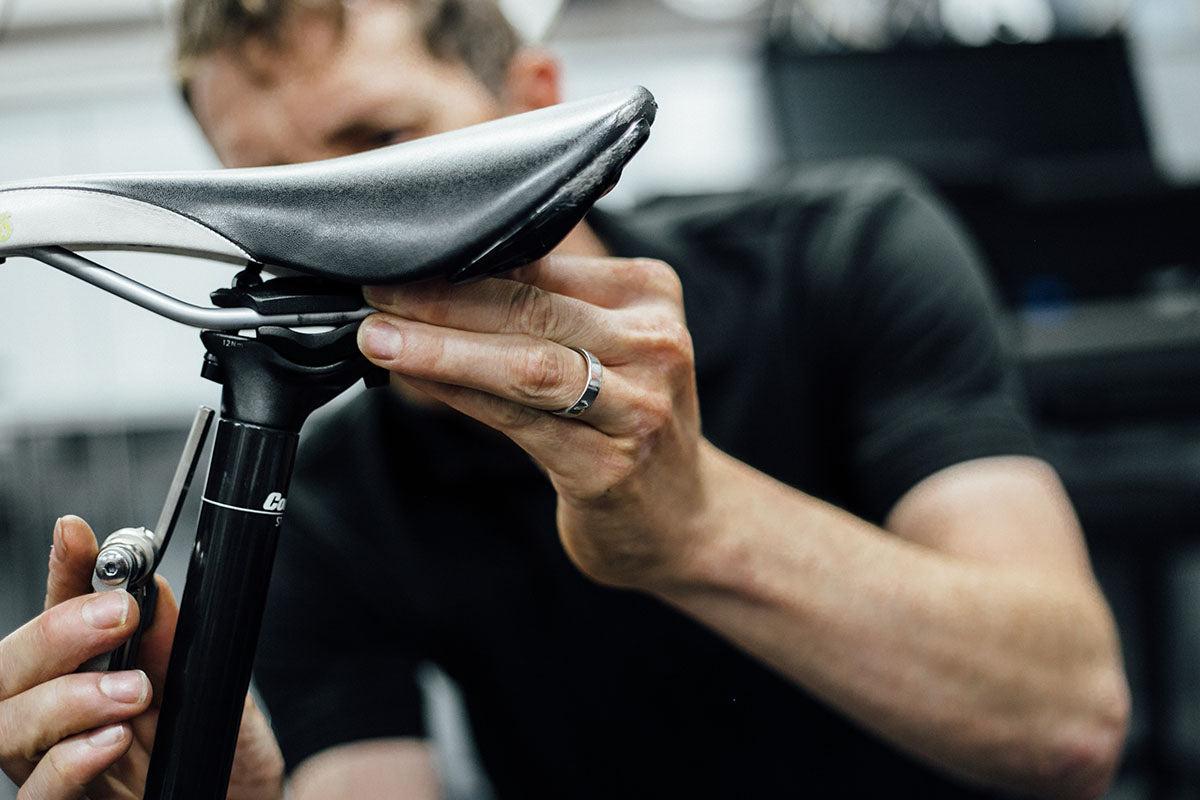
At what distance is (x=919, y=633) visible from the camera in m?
0.41

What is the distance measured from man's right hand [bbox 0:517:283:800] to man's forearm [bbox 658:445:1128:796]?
0.59ft

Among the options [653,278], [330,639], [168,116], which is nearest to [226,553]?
[653,278]

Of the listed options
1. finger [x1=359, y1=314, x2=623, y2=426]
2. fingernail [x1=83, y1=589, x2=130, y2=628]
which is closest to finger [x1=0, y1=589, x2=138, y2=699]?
fingernail [x1=83, y1=589, x2=130, y2=628]

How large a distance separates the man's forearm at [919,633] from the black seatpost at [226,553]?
0.50ft

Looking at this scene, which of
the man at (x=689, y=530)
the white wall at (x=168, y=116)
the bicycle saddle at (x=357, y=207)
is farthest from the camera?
the white wall at (x=168, y=116)

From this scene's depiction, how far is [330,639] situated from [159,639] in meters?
0.37

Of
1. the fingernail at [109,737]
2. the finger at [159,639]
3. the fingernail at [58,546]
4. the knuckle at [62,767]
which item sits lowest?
the knuckle at [62,767]

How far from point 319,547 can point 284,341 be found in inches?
16.1

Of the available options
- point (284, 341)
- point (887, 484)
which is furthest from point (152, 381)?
point (284, 341)

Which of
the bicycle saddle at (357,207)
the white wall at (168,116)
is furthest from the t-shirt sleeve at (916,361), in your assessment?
the white wall at (168,116)

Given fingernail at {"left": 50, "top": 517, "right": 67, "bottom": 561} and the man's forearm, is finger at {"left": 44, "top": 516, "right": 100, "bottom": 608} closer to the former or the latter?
fingernail at {"left": 50, "top": 517, "right": 67, "bottom": 561}

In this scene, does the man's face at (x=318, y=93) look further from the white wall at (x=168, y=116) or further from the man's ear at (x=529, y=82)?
the white wall at (x=168, y=116)

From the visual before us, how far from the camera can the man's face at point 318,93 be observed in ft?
1.61

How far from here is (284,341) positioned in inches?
9.3
